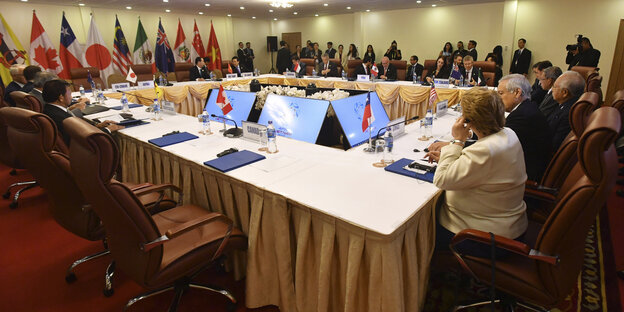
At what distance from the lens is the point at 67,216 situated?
176 cm

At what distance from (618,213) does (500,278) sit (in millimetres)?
2242

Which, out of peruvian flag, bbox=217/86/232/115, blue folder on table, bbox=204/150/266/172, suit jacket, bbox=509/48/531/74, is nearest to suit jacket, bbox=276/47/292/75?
suit jacket, bbox=509/48/531/74

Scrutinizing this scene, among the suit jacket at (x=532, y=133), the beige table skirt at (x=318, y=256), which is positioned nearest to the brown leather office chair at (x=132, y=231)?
the beige table skirt at (x=318, y=256)

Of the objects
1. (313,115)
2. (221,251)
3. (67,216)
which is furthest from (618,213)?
(67,216)

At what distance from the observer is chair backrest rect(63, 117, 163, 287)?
119 centimetres

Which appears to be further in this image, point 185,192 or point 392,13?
point 392,13

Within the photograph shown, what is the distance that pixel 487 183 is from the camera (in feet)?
4.39

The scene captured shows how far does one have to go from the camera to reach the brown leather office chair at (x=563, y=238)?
106 centimetres

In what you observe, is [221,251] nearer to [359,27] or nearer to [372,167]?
[372,167]

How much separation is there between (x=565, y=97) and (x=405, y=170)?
5.79ft

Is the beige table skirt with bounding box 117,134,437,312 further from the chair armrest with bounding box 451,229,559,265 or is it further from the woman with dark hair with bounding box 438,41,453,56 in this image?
the woman with dark hair with bounding box 438,41,453,56

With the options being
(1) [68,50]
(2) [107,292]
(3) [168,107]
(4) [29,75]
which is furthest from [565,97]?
(1) [68,50]

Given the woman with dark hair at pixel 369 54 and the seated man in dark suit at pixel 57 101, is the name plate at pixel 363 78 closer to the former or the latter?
the woman with dark hair at pixel 369 54

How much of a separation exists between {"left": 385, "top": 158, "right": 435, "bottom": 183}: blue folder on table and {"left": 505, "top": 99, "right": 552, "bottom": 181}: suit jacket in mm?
744
